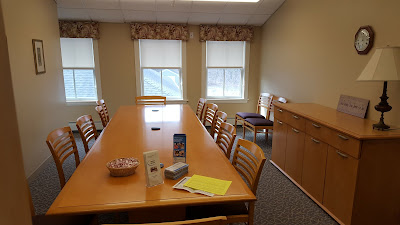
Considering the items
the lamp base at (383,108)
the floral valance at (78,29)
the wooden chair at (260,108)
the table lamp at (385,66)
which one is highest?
the floral valance at (78,29)

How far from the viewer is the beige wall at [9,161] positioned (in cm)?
49

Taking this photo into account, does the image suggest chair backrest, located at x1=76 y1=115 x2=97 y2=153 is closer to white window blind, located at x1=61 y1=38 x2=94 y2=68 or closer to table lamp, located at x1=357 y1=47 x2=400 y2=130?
table lamp, located at x1=357 y1=47 x2=400 y2=130

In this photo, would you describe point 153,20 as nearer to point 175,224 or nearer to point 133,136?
point 133,136

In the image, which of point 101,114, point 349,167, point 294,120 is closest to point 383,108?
point 349,167

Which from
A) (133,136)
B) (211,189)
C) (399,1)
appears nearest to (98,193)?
(211,189)

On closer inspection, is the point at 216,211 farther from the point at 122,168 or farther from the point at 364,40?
the point at 364,40

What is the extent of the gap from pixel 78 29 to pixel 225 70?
3.03 meters

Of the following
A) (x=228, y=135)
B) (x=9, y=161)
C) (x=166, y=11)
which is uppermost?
(x=166, y=11)

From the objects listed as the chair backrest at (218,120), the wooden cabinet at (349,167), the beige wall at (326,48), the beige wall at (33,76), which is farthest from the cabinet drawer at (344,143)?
the beige wall at (33,76)

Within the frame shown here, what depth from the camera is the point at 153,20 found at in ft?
17.1

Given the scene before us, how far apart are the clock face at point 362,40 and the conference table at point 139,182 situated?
6.34 ft

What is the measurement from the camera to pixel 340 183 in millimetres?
2385

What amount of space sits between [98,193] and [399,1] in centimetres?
295

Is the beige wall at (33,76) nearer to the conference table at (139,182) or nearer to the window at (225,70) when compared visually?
the conference table at (139,182)
